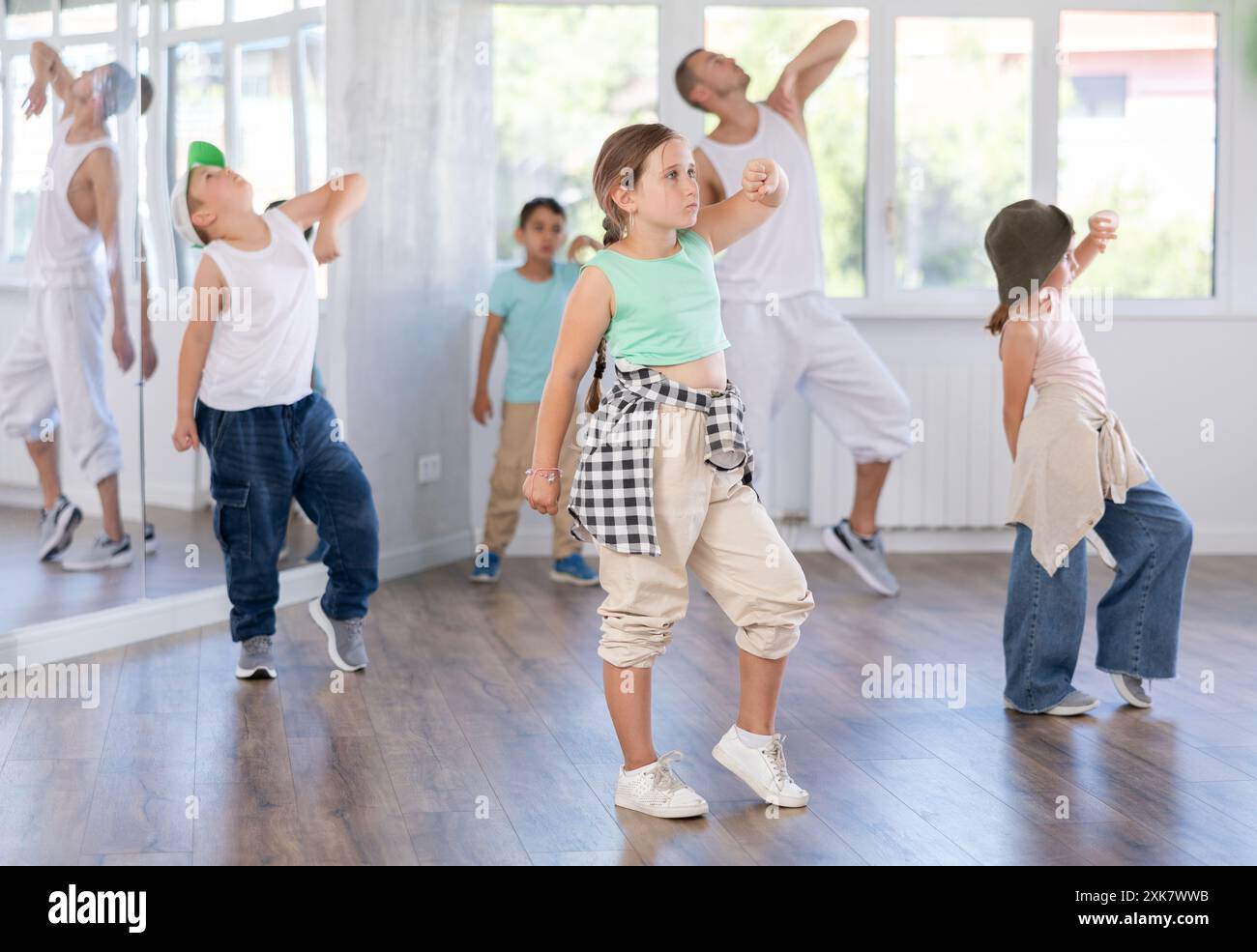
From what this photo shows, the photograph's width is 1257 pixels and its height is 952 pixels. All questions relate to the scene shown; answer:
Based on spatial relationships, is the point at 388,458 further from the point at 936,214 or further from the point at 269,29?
the point at 936,214

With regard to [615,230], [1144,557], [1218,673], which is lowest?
[1218,673]

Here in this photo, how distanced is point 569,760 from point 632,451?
2.43ft

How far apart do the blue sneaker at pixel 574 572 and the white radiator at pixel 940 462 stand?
103 centimetres

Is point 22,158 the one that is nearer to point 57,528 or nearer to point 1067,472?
point 57,528

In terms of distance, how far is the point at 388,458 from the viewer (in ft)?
16.7

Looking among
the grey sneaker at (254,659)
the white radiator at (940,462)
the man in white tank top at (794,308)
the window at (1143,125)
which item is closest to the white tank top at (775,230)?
the man in white tank top at (794,308)

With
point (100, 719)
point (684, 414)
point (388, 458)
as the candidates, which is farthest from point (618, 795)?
point (388, 458)

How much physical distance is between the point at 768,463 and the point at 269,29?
236 cm

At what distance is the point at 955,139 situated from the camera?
5699 millimetres

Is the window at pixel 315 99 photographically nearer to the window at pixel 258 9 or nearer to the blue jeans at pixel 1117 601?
the window at pixel 258 9

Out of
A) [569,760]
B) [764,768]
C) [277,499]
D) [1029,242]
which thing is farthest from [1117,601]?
[277,499]

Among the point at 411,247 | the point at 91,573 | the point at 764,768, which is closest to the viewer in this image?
the point at 764,768

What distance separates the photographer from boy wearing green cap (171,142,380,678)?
11.7 feet

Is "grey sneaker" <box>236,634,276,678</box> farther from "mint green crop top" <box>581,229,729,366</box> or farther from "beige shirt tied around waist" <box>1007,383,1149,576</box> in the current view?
"beige shirt tied around waist" <box>1007,383,1149,576</box>
